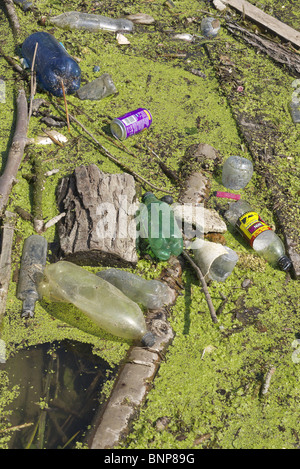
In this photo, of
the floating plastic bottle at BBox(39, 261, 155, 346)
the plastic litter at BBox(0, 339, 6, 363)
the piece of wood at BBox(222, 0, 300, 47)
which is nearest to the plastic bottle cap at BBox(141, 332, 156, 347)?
the floating plastic bottle at BBox(39, 261, 155, 346)

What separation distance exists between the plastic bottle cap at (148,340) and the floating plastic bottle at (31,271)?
31.2 inches

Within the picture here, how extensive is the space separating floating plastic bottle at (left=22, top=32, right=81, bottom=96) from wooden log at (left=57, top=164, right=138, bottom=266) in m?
1.36

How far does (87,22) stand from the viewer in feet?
19.6

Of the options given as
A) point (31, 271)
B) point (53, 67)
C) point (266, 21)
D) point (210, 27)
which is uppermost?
point (266, 21)

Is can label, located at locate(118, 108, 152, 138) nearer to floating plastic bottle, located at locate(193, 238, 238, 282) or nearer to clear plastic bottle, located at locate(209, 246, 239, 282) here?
floating plastic bottle, located at locate(193, 238, 238, 282)

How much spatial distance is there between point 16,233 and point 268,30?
4625 millimetres

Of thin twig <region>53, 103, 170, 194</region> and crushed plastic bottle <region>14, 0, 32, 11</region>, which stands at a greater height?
crushed plastic bottle <region>14, 0, 32, 11</region>

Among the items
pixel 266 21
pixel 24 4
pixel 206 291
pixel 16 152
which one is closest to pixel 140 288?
pixel 206 291

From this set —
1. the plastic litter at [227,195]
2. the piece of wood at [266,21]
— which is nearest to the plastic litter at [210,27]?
the piece of wood at [266,21]

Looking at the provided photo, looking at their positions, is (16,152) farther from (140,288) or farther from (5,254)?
(140,288)

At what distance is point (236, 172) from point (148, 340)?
6.36ft

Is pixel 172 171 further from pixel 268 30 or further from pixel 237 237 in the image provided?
pixel 268 30

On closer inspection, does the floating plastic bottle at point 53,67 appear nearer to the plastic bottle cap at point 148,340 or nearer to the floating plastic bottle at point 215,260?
the floating plastic bottle at point 215,260

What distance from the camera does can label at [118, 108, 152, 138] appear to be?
4.65 meters
